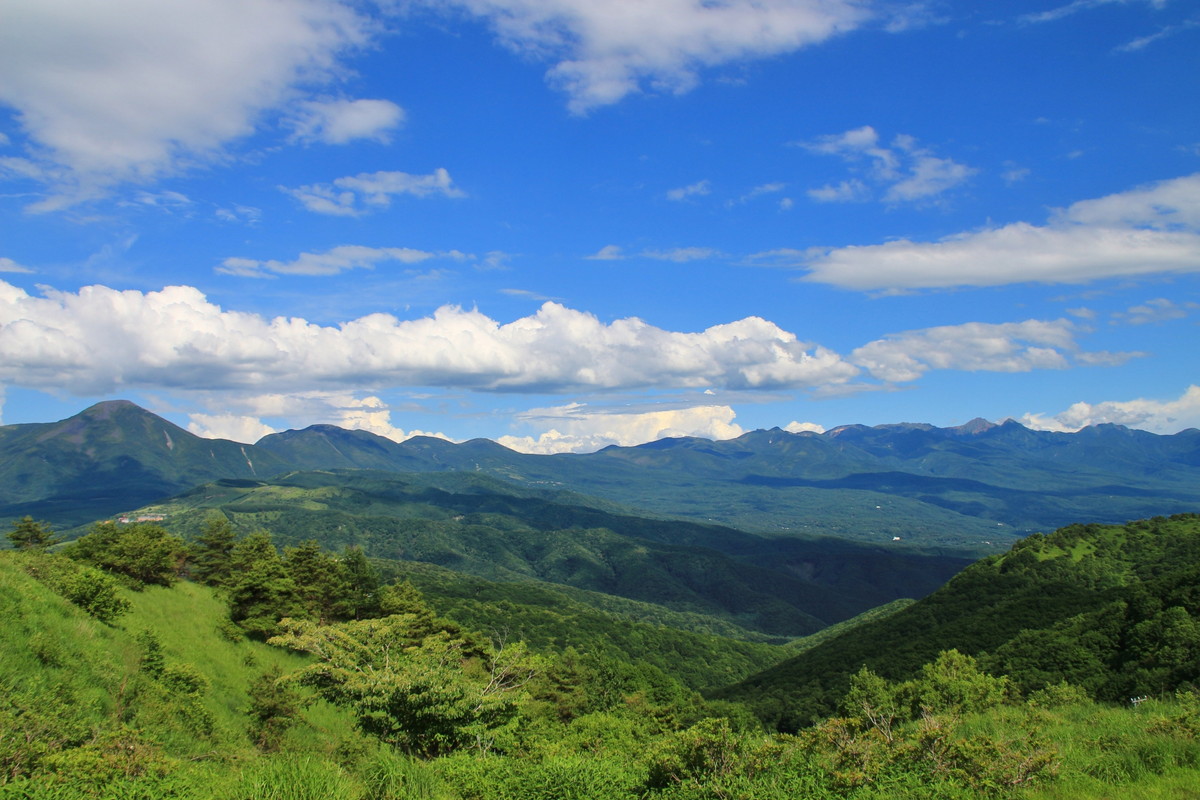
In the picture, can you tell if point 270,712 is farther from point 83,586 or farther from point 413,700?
point 83,586

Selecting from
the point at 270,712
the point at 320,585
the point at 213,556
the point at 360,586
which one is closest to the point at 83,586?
the point at 270,712

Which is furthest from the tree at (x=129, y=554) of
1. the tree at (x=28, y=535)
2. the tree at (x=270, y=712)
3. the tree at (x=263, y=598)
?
the tree at (x=270, y=712)

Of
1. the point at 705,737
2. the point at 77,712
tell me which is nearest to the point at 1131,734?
the point at 705,737

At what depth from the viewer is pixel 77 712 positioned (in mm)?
15867

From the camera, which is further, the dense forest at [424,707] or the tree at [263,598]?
the tree at [263,598]

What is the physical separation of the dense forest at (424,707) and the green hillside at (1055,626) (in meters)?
0.42

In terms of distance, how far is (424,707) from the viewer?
1852cm

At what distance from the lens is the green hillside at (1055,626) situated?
43.4 m

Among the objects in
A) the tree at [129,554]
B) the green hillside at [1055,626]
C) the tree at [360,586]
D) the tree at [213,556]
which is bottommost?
the green hillside at [1055,626]

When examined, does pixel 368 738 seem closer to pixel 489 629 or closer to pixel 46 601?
pixel 46 601

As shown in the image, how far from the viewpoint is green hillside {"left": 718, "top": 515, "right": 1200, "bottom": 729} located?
1708 inches

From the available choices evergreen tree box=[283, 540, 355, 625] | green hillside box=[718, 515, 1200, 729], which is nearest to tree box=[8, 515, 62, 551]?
evergreen tree box=[283, 540, 355, 625]

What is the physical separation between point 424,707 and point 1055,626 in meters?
68.9

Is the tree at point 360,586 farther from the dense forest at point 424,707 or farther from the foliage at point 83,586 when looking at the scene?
the foliage at point 83,586
